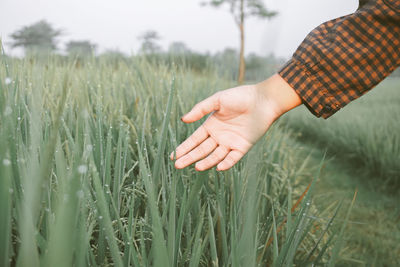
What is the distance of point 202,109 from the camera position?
81cm

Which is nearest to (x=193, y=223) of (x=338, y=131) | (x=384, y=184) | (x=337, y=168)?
(x=384, y=184)

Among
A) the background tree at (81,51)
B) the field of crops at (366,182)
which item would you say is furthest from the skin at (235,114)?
the background tree at (81,51)

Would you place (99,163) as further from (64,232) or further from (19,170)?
(64,232)

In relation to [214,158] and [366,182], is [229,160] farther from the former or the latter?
[366,182]

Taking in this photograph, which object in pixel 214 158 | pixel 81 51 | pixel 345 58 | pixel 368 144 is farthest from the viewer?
pixel 368 144

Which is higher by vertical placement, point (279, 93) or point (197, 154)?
point (279, 93)

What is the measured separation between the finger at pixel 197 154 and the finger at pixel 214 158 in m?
0.02

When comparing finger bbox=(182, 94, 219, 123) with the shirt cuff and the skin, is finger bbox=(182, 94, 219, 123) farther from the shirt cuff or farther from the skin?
the shirt cuff

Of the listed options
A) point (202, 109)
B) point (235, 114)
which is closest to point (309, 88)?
point (235, 114)

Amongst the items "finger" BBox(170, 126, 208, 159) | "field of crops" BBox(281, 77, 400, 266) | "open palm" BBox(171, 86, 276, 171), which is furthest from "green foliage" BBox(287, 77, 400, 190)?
"finger" BBox(170, 126, 208, 159)

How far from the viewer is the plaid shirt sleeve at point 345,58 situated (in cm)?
84

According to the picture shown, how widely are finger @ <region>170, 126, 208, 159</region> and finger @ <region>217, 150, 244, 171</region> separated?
0.32 feet

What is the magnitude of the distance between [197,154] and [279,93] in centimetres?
35

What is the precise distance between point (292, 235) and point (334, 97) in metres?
0.56
